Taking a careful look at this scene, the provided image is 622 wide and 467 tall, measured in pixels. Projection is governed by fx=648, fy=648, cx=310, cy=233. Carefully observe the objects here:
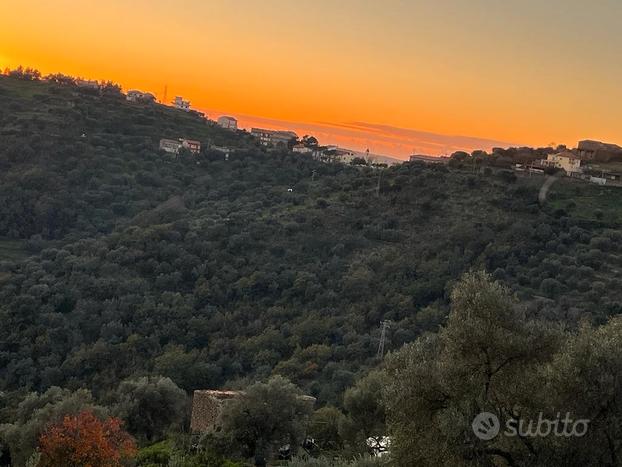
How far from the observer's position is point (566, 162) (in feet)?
157

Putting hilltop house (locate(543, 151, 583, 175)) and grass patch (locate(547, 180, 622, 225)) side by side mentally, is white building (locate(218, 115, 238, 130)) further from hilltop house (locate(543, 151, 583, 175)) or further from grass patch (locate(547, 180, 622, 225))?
grass patch (locate(547, 180, 622, 225))

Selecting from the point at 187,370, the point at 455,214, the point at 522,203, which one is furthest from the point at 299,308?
the point at 522,203

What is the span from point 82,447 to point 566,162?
42850 millimetres

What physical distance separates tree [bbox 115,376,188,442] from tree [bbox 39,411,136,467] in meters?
5.06

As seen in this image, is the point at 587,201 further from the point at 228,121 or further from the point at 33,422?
the point at 228,121

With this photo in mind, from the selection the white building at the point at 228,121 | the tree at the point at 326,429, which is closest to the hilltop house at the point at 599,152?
the tree at the point at 326,429

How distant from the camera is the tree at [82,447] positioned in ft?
44.6

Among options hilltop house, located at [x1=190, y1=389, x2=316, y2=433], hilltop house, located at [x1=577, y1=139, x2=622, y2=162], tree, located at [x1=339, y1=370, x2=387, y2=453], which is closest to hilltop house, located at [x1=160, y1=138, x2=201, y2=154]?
hilltop house, located at [x1=577, y1=139, x2=622, y2=162]

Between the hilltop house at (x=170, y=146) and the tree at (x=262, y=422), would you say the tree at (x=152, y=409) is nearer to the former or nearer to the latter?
the tree at (x=262, y=422)

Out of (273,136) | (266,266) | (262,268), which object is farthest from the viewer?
(273,136)

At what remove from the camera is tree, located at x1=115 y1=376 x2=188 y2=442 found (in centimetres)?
1945

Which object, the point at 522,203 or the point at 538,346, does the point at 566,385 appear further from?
the point at 522,203

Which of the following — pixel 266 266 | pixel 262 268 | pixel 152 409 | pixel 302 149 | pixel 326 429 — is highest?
pixel 302 149

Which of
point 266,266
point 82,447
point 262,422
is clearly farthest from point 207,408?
point 266,266
